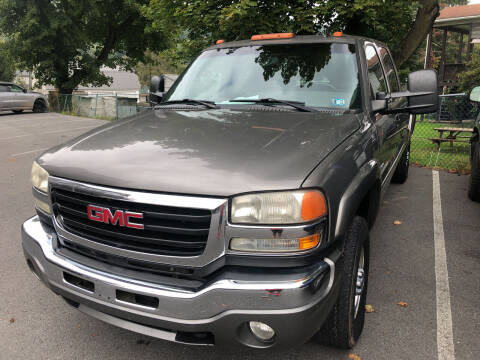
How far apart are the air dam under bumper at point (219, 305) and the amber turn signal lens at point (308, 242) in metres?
0.11

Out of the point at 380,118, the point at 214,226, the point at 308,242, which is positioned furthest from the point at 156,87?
the point at 308,242

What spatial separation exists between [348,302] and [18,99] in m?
22.2

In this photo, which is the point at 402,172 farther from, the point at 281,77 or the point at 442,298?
the point at 281,77

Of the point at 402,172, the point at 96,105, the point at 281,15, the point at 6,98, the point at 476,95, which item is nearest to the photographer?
the point at 476,95

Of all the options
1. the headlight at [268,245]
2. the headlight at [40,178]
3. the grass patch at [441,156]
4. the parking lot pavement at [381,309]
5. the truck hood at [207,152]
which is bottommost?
the parking lot pavement at [381,309]

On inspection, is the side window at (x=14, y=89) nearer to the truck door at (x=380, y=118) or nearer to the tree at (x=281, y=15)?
the tree at (x=281, y=15)

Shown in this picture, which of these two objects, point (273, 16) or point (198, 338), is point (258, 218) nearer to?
point (198, 338)

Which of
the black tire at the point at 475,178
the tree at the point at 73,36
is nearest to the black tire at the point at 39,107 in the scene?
the tree at the point at 73,36

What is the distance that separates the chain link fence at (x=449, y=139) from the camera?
8.23 metres

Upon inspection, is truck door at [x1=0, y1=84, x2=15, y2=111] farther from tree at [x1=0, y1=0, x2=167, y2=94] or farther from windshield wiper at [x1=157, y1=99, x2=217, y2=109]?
windshield wiper at [x1=157, y1=99, x2=217, y2=109]

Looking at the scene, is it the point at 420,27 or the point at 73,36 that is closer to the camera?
the point at 420,27

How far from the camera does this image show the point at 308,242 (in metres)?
1.88

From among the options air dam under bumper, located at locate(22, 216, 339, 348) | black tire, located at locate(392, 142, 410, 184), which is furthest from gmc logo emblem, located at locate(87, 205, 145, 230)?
black tire, located at locate(392, 142, 410, 184)

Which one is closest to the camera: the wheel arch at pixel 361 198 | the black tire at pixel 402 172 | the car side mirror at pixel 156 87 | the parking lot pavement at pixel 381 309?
the wheel arch at pixel 361 198
